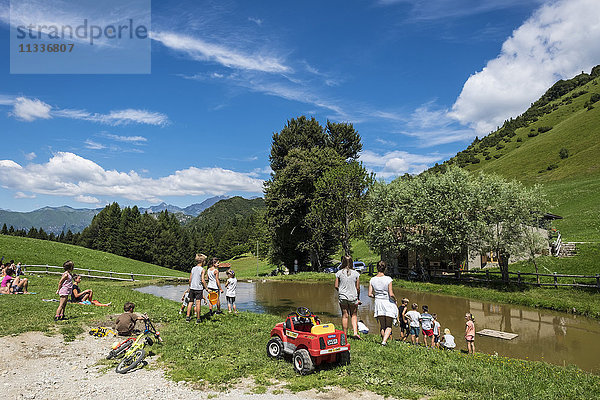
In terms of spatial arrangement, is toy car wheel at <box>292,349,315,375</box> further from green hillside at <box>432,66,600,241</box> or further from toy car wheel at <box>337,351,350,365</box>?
green hillside at <box>432,66,600,241</box>

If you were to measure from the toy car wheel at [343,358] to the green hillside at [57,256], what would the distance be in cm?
4314

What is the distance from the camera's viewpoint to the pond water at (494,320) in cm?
1334

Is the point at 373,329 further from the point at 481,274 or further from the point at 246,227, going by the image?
the point at 246,227

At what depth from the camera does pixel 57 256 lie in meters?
44.0

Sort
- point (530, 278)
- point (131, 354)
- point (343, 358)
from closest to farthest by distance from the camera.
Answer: point (343, 358) < point (131, 354) < point (530, 278)

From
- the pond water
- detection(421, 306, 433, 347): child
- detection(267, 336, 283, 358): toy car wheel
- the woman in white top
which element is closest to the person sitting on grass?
the pond water

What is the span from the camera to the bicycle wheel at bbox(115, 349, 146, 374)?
27.3ft

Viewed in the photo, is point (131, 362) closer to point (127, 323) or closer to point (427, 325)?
point (127, 323)

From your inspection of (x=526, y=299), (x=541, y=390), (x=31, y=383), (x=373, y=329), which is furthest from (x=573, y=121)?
(x=31, y=383)

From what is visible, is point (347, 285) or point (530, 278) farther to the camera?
point (530, 278)

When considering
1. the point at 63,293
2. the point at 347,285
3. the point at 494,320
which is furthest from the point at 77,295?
the point at 494,320

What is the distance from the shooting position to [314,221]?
41.3m

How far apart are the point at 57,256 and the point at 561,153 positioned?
311 feet

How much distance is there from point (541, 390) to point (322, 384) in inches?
169
